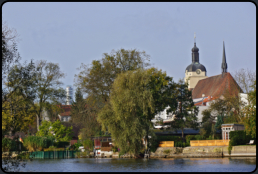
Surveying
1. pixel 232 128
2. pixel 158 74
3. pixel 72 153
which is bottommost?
pixel 72 153

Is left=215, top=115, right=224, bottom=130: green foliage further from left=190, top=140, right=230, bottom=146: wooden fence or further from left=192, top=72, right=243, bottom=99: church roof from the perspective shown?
left=192, top=72, right=243, bottom=99: church roof

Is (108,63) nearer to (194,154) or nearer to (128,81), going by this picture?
(128,81)

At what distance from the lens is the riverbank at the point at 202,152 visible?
1553 inches

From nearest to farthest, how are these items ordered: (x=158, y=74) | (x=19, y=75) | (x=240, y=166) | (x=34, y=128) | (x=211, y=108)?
(x=19, y=75) → (x=240, y=166) → (x=158, y=74) → (x=211, y=108) → (x=34, y=128)

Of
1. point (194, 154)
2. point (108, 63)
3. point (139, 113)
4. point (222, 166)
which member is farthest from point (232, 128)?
point (108, 63)

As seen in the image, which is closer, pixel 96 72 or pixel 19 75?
pixel 19 75


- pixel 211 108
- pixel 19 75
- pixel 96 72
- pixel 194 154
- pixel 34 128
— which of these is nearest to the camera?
pixel 19 75

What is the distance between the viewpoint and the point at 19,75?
23.6 m

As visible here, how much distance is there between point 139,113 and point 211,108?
2326cm

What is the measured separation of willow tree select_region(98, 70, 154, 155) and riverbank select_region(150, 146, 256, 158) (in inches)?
122

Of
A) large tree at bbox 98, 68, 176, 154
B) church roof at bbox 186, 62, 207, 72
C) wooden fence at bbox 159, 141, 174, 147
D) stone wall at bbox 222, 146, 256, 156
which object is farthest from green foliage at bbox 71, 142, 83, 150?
church roof at bbox 186, 62, 207, 72

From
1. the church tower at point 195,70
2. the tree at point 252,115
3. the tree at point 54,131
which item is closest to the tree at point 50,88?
the tree at point 54,131

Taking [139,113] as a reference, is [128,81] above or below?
above

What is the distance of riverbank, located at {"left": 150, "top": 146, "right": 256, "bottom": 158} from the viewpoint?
129 ft
